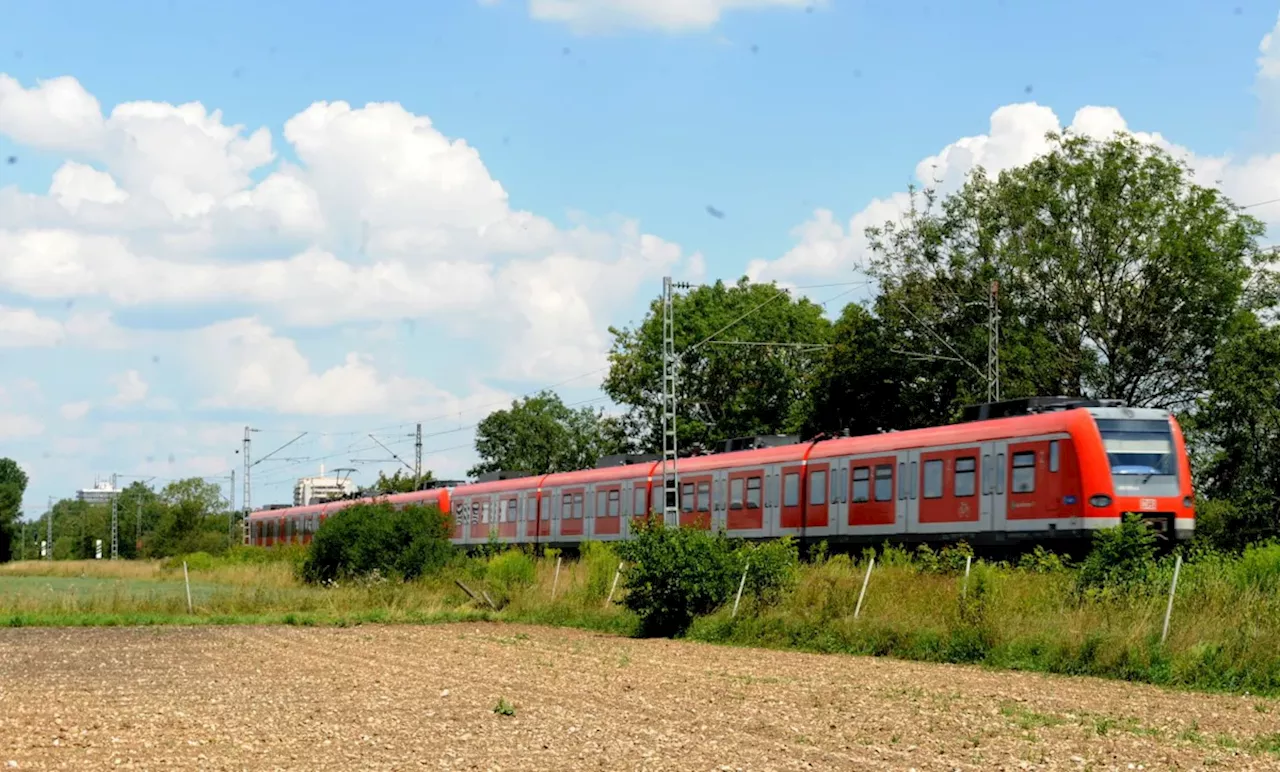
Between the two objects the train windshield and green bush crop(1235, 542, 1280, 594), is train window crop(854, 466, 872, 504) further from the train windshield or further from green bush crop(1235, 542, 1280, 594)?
green bush crop(1235, 542, 1280, 594)

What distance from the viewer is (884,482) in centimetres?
3503

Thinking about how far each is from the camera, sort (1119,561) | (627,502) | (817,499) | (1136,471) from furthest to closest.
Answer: (627,502), (817,499), (1136,471), (1119,561)

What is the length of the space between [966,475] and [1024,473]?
1.69 meters

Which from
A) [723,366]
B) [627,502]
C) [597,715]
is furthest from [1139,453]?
[723,366]

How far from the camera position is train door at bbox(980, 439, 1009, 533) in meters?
31.2

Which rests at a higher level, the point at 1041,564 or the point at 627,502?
the point at 627,502

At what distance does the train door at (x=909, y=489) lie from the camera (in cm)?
3375

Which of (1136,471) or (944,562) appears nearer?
(944,562)

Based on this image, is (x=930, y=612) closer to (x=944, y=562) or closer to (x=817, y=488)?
(x=944, y=562)

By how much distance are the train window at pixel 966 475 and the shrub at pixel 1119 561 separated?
9517 millimetres

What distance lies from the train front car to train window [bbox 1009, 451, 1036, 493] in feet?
4.05

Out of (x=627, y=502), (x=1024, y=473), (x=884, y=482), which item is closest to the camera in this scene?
(x=1024, y=473)

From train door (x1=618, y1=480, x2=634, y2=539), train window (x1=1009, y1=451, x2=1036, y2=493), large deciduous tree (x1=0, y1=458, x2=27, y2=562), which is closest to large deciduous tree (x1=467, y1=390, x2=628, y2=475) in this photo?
large deciduous tree (x1=0, y1=458, x2=27, y2=562)

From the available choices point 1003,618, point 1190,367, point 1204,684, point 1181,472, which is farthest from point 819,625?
point 1190,367
